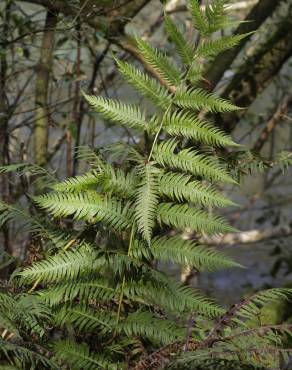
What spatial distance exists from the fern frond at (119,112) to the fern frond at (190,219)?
0.24 m

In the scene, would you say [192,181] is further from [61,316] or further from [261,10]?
[261,10]

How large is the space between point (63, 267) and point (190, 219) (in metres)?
0.33

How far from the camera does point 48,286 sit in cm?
159

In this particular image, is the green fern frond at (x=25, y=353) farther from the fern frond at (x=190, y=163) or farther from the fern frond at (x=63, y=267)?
the fern frond at (x=190, y=163)

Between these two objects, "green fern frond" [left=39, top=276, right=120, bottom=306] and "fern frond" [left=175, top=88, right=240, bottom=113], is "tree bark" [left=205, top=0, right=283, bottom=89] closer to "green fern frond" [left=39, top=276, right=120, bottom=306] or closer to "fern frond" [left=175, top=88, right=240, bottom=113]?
"fern frond" [left=175, top=88, right=240, bottom=113]

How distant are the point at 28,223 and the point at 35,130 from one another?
1.44 m

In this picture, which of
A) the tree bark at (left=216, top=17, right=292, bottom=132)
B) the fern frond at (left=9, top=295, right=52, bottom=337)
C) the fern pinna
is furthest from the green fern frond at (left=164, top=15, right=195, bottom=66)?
the tree bark at (left=216, top=17, right=292, bottom=132)

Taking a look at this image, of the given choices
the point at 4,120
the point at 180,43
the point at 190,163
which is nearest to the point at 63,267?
the point at 190,163

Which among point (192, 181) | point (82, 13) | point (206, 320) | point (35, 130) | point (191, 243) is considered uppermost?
point (82, 13)

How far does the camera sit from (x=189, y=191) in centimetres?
156

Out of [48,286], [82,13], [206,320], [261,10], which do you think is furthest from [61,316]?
[261,10]

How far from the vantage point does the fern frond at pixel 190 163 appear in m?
1.59

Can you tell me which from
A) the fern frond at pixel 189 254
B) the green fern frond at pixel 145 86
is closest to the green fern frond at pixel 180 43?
the green fern frond at pixel 145 86

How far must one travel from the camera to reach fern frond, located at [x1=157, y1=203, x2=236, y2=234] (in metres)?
1.54
